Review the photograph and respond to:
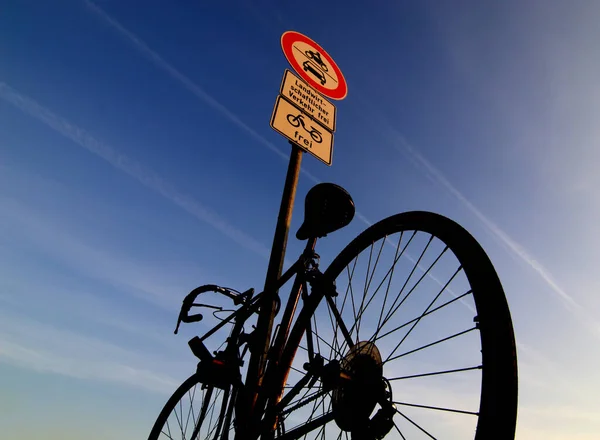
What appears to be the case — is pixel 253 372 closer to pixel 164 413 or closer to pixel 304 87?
pixel 164 413

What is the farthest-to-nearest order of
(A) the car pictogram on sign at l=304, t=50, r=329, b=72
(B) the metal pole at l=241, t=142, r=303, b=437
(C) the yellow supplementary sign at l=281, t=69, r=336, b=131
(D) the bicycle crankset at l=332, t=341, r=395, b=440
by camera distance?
1. (A) the car pictogram on sign at l=304, t=50, r=329, b=72
2. (C) the yellow supplementary sign at l=281, t=69, r=336, b=131
3. (B) the metal pole at l=241, t=142, r=303, b=437
4. (D) the bicycle crankset at l=332, t=341, r=395, b=440

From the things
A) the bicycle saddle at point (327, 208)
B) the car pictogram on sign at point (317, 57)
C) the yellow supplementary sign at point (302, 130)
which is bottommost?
the bicycle saddle at point (327, 208)

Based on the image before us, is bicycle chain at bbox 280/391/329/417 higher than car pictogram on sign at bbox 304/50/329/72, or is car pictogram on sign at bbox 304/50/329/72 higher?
car pictogram on sign at bbox 304/50/329/72

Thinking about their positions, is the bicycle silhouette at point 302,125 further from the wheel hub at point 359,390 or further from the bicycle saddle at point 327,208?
the wheel hub at point 359,390

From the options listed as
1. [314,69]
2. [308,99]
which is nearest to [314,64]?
[314,69]

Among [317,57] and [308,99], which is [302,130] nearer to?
[308,99]

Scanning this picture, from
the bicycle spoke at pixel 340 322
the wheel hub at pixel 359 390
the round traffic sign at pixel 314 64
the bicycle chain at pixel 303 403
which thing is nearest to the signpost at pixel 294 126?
the round traffic sign at pixel 314 64

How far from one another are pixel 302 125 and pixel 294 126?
11 centimetres

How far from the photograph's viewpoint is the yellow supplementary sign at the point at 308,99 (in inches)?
118

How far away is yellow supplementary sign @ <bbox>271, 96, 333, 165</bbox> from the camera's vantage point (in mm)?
2777

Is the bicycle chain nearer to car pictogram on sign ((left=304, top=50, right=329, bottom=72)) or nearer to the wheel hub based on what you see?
the wheel hub

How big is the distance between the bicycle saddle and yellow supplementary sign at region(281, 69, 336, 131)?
949mm

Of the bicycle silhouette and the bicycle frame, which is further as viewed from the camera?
the bicycle silhouette

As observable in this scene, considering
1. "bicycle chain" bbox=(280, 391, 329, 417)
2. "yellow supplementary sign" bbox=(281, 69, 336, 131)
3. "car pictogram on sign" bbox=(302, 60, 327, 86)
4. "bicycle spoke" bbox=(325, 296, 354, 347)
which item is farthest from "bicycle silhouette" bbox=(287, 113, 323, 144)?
"bicycle chain" bbox=(280, 391, 329, 417)
